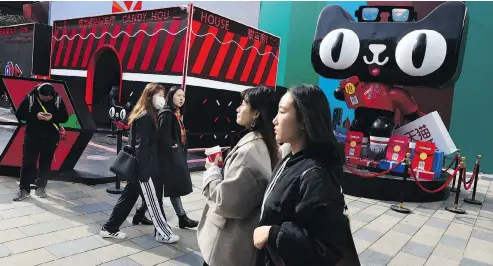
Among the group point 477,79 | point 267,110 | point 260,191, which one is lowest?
point 260,191

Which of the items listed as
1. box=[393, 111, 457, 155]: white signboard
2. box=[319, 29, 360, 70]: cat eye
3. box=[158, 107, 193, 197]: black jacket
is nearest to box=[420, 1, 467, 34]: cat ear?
box=[319, 29, 360, 70]: cat eye

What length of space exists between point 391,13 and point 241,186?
19.5ft

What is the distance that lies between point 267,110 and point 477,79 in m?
9.30

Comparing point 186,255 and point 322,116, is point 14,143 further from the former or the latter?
point 322,116

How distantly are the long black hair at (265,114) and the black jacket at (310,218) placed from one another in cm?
59

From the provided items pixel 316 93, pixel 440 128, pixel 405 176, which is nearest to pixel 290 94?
pixel 316 93

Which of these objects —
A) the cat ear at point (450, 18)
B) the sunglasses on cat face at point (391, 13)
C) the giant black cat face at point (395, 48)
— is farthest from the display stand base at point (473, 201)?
the sunglasses on cat face at point (391, 13)

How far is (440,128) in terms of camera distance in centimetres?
659

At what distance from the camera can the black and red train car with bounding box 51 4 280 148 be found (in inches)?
283

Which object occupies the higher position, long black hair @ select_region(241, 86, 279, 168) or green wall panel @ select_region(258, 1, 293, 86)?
green wall panel @ select_region(258, 1, 293, 86)

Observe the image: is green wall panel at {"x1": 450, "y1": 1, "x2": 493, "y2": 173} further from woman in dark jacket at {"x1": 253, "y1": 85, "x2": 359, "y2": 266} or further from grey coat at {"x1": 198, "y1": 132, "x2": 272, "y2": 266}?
woman in dark jacket at {"x1": 253, "y1": 85, "x2": 359, "y2": 266}

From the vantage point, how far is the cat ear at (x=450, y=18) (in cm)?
594

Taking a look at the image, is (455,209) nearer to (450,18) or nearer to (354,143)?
(354,143)

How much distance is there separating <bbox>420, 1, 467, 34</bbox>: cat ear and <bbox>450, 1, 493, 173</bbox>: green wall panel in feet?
13.9
